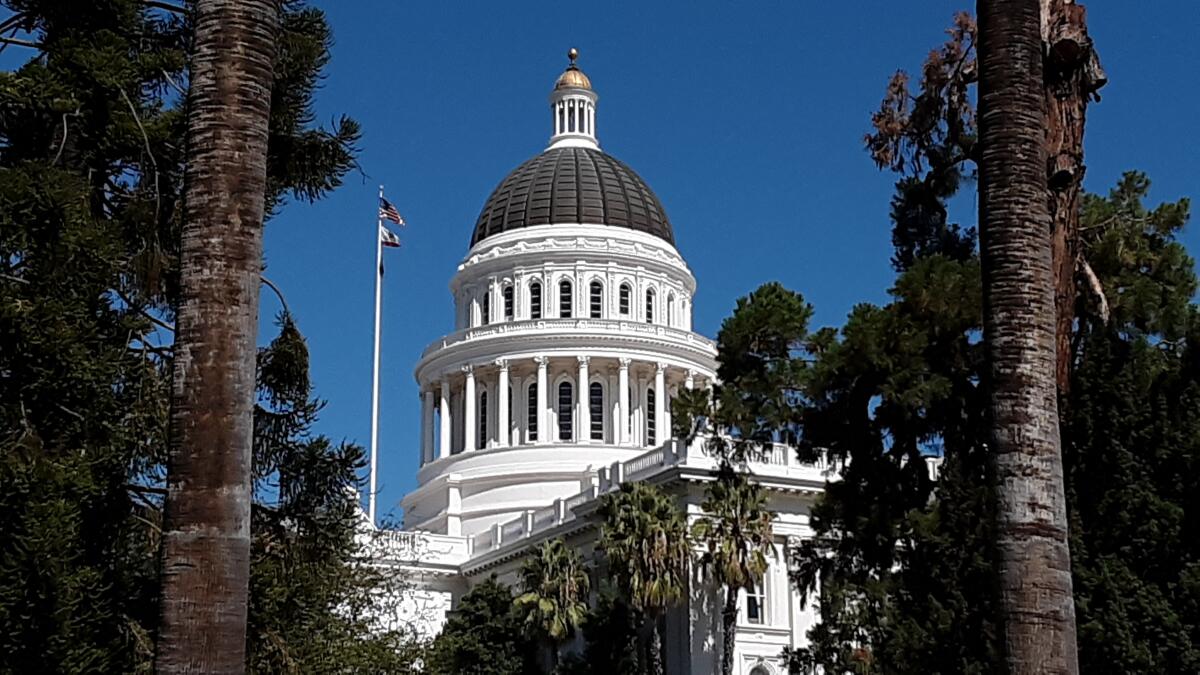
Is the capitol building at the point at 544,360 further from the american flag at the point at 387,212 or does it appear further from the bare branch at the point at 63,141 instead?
the bare branch at the point at 63,141

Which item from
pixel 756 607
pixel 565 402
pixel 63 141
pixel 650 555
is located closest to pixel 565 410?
pixel 565 402

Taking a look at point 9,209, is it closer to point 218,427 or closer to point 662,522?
point 218,427

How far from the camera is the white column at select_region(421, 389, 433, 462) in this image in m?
84.9

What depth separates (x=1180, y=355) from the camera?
79.8 feet

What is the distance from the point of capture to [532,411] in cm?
8169

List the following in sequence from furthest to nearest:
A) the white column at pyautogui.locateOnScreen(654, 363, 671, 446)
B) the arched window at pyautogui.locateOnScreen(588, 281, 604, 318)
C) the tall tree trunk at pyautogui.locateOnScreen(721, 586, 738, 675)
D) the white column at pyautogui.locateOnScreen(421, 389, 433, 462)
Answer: the white column at pyautogui.locateOnScreen(421, 389, 433, 462), the arched window at pyautogui.locateOnScreen(588, 281, 604, 318), the white column at pyautogui.locateOnScreen(654, 363, 671, 446), the tall tree trunk at pyautogui.locateOnScreen(721, 586, 738, 675)

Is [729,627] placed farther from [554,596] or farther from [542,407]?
[542,407]

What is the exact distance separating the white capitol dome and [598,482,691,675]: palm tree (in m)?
21.7

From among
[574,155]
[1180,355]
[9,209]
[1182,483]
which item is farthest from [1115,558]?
[574,155]

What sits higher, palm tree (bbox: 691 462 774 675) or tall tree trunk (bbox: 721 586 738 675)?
palm tree (bbox: 691 462 774 675)

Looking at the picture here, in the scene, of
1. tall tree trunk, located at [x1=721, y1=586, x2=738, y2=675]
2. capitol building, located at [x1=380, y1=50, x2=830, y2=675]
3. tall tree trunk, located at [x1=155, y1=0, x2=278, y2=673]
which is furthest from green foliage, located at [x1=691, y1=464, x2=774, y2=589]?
tall tree trunk, located at [x1=155, y1=0, x2=278, y2=673]

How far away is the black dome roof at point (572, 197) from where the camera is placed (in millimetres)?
85562

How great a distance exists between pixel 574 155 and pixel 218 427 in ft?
258

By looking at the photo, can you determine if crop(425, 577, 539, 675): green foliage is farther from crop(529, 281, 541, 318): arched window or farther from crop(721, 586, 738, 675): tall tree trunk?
crop(529, 281, 541, 318): arched window
